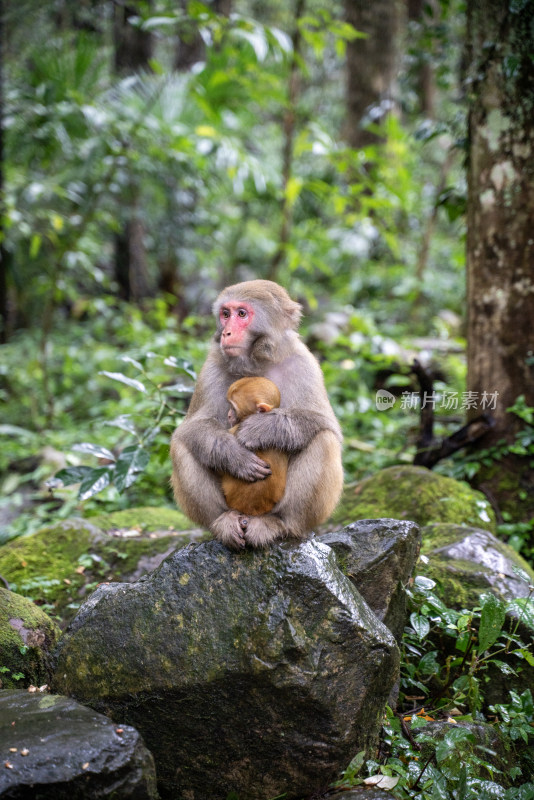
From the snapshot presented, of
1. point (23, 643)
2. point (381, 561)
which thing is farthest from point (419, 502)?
point (23, 643)

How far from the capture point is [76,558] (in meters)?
4.28

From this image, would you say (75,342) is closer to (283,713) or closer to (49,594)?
(49,594)

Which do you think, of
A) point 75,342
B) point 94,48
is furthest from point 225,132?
point 75,342

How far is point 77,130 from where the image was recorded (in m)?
7.14

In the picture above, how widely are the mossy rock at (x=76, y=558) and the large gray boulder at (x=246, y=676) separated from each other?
1.26 meters

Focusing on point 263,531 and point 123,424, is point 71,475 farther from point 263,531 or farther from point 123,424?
point 263,531

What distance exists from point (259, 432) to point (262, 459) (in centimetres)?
13

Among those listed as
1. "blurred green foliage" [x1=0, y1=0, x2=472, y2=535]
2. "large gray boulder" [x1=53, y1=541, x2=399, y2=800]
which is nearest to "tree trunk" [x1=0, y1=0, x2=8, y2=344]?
"blurred green foliage" [x1=0, y1=0, x2=472, y2=535]

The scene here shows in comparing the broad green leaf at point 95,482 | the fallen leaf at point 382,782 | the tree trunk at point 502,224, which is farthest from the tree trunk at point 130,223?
the fallen leaf at point 382,782

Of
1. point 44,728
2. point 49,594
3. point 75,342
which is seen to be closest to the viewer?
point 44,728

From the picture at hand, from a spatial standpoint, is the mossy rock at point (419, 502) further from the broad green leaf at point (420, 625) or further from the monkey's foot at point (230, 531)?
the monkey's foot at point (230, 531)

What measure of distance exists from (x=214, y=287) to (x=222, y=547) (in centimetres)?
1100

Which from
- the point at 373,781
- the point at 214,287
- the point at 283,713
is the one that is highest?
the point at 214,287

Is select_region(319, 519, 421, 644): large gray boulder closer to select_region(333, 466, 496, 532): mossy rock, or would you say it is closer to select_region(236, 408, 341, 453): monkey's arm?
select_region(236, 408, 341, 453): monkey's arm
